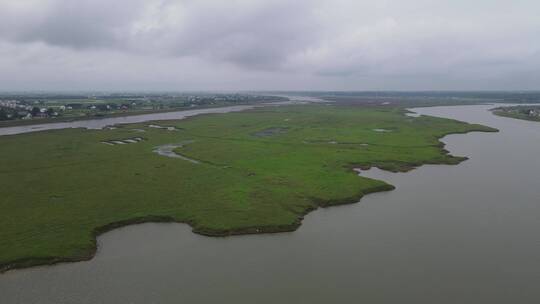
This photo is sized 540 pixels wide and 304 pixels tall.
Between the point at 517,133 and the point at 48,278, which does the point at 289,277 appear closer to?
the point at 48,278

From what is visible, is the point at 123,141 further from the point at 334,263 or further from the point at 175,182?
the point at 334,263

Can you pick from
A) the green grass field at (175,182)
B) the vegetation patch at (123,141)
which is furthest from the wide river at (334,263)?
the vegetation patch at (123,141)

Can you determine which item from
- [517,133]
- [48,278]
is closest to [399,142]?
[517,133]

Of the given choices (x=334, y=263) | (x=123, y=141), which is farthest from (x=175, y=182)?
(x=123, y=141)

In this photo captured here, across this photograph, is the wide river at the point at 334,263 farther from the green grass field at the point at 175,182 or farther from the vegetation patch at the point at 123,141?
the vegetation patch at the point at 123,141

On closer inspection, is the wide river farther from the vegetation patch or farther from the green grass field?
the vegetation patch

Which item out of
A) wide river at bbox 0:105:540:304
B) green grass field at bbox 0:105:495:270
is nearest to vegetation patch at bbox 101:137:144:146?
green grass field at bbox 0:105:495:270

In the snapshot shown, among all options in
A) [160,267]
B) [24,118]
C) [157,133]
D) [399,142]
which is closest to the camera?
[160,267]
